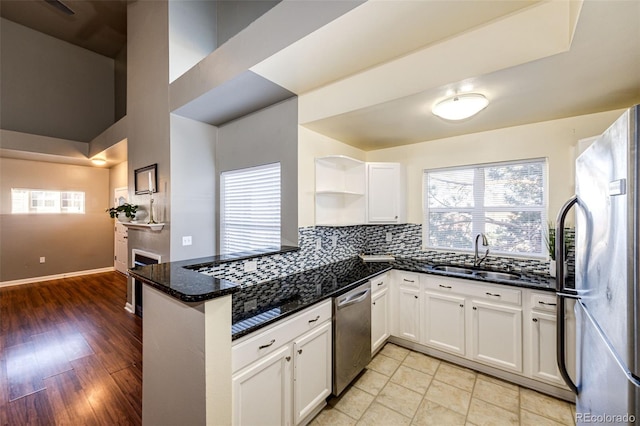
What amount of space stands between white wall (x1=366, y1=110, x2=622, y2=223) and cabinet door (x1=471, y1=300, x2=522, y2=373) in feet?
3.67

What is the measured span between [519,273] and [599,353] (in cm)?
195

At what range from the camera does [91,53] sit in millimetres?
6234

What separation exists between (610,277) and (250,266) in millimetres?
2120

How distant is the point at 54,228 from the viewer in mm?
5934

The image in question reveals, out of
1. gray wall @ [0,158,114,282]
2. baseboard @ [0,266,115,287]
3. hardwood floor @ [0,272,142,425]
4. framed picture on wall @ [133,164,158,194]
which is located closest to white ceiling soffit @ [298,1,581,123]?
framed picture on wall @ [133,164,158,194]

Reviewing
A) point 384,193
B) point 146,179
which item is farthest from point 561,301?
point 146,179

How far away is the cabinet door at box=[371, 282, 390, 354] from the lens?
103 inches

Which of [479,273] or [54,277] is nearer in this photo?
[479,273]

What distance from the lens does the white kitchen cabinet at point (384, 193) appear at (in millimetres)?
3227

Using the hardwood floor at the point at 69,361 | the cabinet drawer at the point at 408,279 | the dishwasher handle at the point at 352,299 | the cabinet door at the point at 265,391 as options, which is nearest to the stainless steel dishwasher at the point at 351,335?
the dishwasher handle at the point at 352,299

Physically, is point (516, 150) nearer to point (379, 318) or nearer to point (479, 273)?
point (479, 273)

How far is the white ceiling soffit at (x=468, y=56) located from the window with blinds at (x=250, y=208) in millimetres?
1164

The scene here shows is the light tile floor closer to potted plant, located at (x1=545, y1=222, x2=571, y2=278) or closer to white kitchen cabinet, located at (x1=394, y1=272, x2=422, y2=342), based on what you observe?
white kitchen cabinet, located at (x1=394, y1=272, x2=422, y2=342)

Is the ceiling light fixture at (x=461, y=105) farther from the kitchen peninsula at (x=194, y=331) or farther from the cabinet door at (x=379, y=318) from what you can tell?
the cabinet door at (x=379, y=318)
